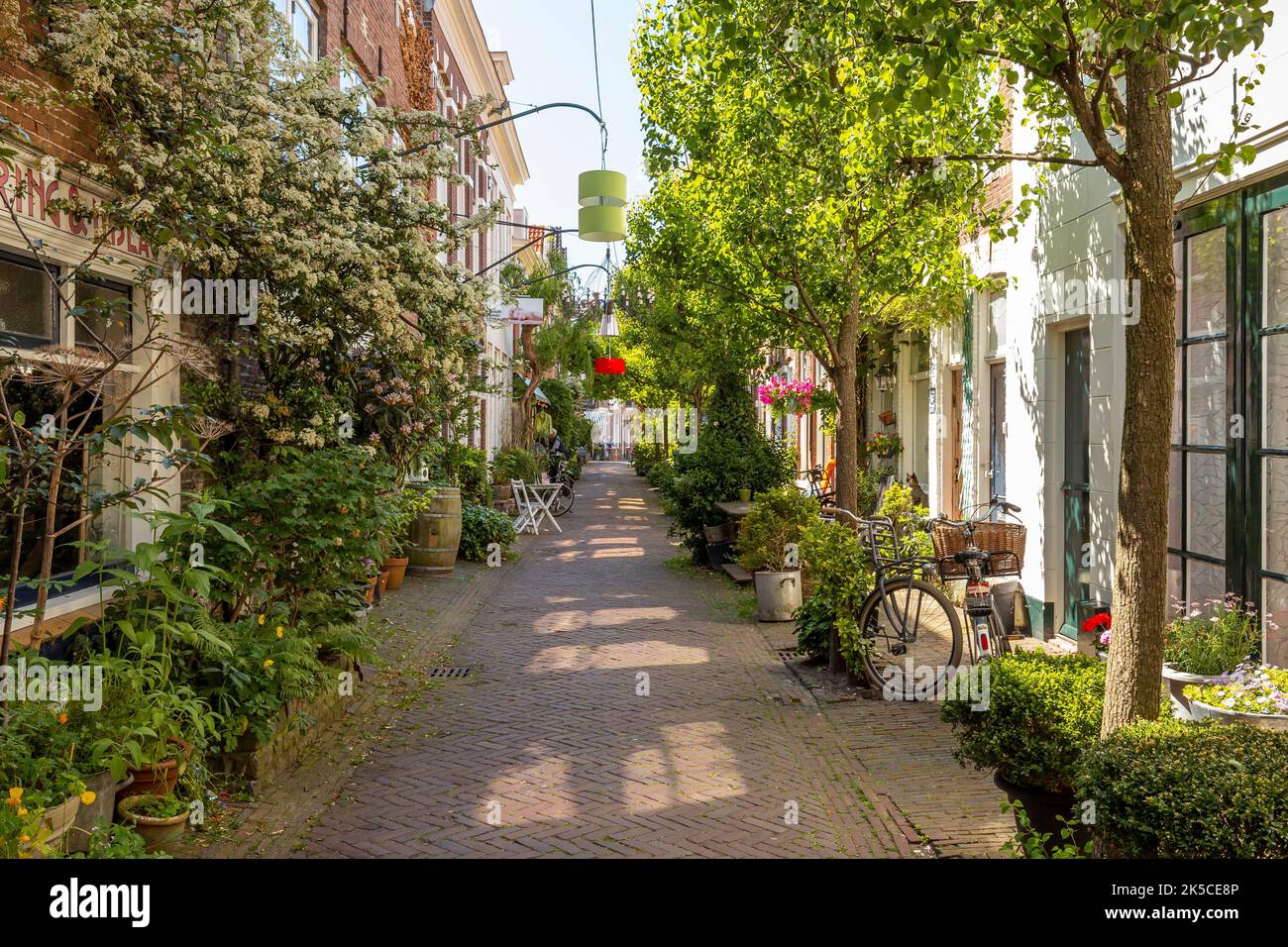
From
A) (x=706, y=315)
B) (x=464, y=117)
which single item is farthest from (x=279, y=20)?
(x=706, y=315)

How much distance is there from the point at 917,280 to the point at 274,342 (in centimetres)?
650

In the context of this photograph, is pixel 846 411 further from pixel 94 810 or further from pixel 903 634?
pixel 94 810

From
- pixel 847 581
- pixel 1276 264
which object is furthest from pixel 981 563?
pixel 1276 264

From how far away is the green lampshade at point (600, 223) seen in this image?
12.5 m

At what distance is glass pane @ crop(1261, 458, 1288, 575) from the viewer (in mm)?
5543

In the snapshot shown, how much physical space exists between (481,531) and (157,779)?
36.7 ft

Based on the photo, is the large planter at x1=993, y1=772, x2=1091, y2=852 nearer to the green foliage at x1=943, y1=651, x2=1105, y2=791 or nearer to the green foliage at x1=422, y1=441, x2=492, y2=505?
the green foliage at x1=943, y1=651, x2=1105, y2=791

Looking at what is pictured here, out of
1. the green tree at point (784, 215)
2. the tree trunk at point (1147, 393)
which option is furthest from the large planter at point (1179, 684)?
the green tree at point (784, 215)

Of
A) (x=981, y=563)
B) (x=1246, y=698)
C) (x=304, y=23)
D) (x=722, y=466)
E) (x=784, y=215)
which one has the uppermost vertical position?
(x=304, y=23)

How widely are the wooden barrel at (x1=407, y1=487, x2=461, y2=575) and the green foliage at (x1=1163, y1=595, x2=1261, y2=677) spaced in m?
9.77

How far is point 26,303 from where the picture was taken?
578 cm

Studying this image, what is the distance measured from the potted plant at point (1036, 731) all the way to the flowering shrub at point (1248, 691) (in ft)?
1.62

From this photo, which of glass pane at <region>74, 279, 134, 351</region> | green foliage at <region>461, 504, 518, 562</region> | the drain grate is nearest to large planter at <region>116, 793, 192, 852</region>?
glass pane at <region>74, 279, 134, 351</region>

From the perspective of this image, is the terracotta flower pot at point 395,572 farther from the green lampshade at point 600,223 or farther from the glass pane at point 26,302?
the glass pane at point 26,302
